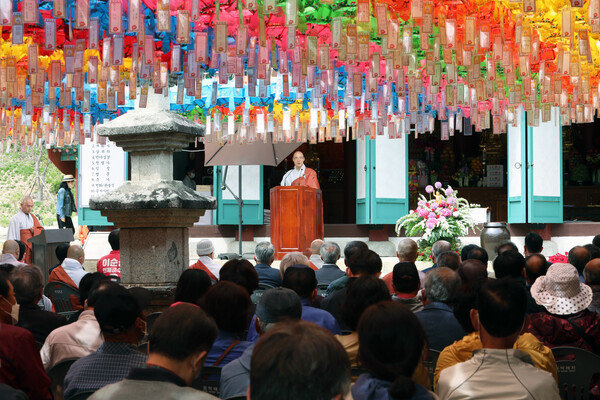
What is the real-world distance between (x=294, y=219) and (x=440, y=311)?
729cm

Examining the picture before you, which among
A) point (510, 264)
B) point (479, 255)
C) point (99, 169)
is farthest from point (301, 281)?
Answer: point (99, 169)

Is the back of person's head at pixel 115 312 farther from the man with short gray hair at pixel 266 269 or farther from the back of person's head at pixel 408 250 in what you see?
the back of person's head at pixel 408 250

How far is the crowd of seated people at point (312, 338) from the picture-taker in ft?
4.90

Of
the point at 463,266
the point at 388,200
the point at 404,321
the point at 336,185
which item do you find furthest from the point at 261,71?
the point at 336,185

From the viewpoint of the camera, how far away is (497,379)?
2.30 meters

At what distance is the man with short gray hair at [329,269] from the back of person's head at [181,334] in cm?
375

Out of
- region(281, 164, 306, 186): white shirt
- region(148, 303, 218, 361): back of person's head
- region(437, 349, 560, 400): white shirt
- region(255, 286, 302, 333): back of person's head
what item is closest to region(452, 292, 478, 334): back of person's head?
region(255, 286, 302, 333): back of person's head

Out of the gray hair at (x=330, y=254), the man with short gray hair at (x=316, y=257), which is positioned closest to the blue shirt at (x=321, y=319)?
the gray hair at (x=330, y=254)

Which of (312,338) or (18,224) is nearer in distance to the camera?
(312,338)

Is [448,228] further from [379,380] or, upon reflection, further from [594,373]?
[379,380]

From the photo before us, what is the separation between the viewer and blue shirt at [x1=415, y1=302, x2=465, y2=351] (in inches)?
138

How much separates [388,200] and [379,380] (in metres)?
11.1

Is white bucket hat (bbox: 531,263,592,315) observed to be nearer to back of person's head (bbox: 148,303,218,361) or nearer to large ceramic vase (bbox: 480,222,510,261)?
back of person's head (bbox: 148,303,218,361)

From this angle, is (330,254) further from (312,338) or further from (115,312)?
(312,338)
